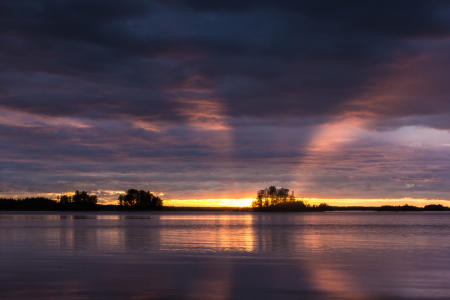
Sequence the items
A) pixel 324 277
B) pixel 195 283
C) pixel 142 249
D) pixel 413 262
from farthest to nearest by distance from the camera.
A: pixel 142 249, pixel 413 262, pixel 324 277, pixel 195 283

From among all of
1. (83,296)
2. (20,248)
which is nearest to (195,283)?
(83,296)

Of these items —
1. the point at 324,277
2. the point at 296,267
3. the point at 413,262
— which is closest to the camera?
the point at 324,277

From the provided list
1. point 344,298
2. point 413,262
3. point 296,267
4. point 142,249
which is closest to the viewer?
point 344,298

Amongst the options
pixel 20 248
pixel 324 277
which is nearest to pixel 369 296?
pixel 324 277

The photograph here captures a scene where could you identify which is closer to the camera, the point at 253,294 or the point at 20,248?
the point at 253,294

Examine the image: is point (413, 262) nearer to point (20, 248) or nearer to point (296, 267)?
point (296, 267)

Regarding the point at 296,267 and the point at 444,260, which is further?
the point at 444,260

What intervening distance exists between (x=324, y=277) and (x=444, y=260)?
1285cm

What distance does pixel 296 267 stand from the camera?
1054 inches

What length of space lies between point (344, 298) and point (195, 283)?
7.23m

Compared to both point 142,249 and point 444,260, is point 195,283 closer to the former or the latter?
point 142,249

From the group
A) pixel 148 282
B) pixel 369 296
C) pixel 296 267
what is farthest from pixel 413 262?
pixel 148 282

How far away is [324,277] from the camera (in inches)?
912

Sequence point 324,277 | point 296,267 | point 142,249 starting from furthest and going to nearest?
point 142,249 < point 296,267 < point 324,277
